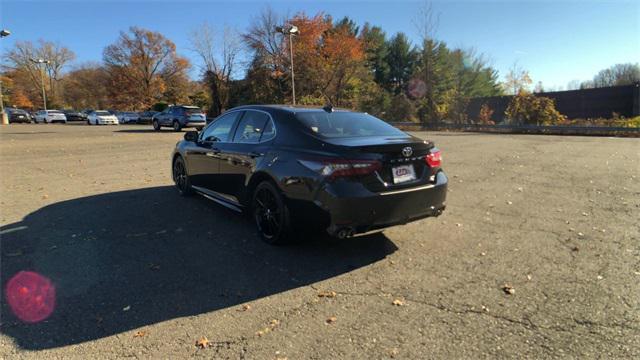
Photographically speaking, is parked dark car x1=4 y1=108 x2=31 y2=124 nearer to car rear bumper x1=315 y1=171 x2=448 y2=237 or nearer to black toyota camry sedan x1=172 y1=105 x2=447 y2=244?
black toyota camry sedan x1=172 y1=105 x2=447 y2=244

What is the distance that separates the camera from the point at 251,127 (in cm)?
543

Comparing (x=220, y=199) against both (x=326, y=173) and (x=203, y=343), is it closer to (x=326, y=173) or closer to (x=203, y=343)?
(x=326, y=173)

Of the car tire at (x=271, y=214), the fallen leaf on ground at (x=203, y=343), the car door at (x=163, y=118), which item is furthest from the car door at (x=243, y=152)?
the car door at (x=163, y=118)

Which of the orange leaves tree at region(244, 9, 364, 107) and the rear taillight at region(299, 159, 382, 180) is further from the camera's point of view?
the orange leaves tree at region(244, 9, 364, 107)

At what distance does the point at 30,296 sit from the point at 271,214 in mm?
2294

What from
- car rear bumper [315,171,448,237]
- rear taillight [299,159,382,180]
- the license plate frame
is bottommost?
car rear bumper [315,171,448,237]

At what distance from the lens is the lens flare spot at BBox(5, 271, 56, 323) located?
335 cm

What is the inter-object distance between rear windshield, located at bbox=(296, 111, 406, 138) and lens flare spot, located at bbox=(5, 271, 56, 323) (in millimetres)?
2844

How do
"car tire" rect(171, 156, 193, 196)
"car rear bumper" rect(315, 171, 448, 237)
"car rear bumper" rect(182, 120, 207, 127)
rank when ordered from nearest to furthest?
1. "car rear bumper" rect(315, 171, 448, 237)
2. "car tire" rect(171, 156, 193, 196)
3. "car rear bumper" rect(182, 120, 207, 127)

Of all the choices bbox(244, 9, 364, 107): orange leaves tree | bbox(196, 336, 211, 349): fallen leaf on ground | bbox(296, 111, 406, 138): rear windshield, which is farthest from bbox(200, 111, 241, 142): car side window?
bbox(244, 9, 364, 107): orange leaves tree

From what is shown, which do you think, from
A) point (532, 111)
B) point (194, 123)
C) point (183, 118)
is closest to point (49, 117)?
point (183, 118)

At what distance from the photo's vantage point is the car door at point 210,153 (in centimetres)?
599

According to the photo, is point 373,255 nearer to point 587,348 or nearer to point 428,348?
point 428,348

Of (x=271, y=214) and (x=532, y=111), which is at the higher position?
(x=532, y=111)
